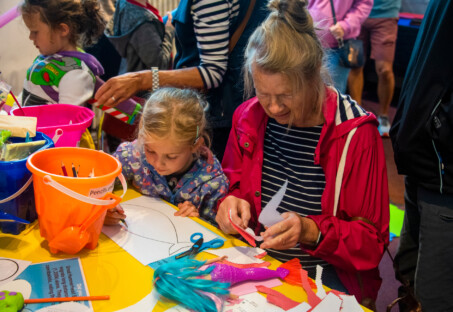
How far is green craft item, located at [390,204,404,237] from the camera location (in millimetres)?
2949

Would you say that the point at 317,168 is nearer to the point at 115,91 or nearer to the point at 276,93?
the point at 276,93

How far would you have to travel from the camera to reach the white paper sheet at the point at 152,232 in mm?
1131

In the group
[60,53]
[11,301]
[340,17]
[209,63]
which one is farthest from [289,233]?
[340,17]

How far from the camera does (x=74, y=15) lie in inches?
77.0

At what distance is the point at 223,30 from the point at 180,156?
0.58m

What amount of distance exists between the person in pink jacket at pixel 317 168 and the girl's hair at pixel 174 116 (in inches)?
9.1

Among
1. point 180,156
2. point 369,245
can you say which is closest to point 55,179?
point 180,156

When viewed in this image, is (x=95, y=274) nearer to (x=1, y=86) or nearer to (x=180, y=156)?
(x=180, y=156)

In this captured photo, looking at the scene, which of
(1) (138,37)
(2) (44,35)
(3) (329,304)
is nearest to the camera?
(3) (329,304)

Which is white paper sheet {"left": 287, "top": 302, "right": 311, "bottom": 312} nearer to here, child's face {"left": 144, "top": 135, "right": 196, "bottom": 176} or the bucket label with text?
the bucket label with text

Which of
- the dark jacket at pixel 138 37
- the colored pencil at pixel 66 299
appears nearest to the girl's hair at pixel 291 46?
the colored pencil at pixel 66 299

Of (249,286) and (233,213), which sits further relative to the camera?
(233,213)

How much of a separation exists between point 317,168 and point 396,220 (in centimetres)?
198

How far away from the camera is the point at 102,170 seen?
1186 millimetres
